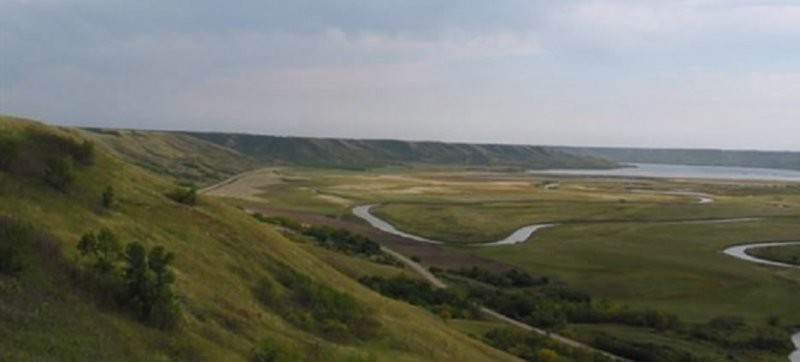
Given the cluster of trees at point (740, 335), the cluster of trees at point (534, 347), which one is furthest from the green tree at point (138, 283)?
the cluster of trees at point (740, 335)

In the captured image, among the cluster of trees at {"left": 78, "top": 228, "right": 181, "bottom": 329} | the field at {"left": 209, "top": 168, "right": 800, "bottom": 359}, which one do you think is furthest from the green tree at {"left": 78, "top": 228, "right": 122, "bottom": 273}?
the field at {"left": 209, "top": 168, "right": 800, "bottom": 359}

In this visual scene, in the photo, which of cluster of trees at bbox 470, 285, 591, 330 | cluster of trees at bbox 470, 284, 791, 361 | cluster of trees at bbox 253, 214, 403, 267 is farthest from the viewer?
cluster of trees at bbox 253, 214, 403, 267

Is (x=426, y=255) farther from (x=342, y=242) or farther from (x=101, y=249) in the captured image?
(x=101, y=249)

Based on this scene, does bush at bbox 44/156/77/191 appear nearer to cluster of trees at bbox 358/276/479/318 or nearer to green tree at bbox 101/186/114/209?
green tree at bbox 101/186/114/209

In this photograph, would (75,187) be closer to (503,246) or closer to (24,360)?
(24,360)

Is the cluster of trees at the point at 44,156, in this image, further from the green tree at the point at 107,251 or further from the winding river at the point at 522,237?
the winding river at the point at 522,237

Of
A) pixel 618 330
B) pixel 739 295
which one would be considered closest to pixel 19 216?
pixel 618 330
